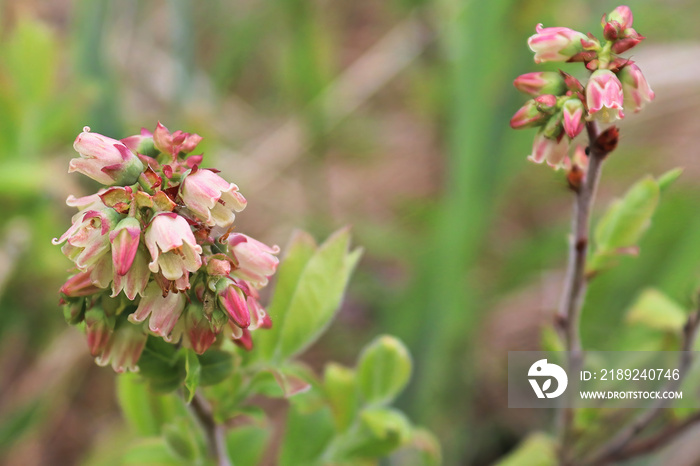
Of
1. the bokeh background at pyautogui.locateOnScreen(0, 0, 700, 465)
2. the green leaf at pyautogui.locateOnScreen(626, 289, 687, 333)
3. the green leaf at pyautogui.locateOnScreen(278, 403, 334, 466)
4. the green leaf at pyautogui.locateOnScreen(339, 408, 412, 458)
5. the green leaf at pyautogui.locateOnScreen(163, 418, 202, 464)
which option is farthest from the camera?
the bokeh background at pyautogui.locateOnScreen(0, 0, 700, 465)

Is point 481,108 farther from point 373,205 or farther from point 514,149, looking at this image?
point 373,205

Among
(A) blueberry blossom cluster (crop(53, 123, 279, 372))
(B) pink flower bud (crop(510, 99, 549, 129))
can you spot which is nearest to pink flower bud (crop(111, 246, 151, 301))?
(A) blueberry blossom cluster (crop(53, 123, 279, 372))

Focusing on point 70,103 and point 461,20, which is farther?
point 461,20

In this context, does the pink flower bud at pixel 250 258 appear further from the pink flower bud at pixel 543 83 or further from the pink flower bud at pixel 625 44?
the pink flower bud at pixel 625 44

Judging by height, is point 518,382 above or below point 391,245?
below

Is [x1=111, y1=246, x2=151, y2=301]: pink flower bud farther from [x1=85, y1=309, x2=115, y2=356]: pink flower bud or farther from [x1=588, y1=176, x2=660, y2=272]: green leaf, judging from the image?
[x1=588, y1=176, x2=660, y2=272]: green leaf

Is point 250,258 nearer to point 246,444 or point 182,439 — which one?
point 182,439

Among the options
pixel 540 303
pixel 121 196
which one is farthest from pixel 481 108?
pixel 121 196
